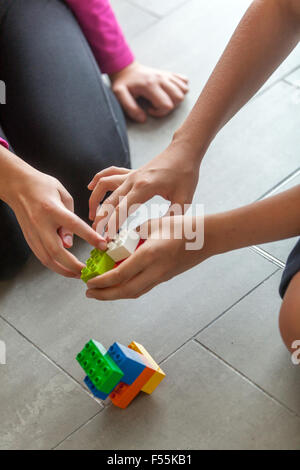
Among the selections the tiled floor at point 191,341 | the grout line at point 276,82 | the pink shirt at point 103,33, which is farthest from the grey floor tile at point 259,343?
the pink shirt at point 103,33

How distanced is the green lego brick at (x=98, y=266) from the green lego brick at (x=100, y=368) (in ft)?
0.39

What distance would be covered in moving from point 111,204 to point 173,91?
2.16 feet

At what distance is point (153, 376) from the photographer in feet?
3.58

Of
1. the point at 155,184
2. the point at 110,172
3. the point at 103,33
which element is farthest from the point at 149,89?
the point at 155,184

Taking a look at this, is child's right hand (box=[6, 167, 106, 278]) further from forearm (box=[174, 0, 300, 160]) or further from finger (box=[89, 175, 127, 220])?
forearm (box=[174, 0, 300, 160])

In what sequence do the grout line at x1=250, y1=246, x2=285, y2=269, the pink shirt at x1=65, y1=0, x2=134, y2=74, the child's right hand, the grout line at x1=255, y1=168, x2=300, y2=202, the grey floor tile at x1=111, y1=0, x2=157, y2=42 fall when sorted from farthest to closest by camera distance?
1. the grey floor tile at x1=111, y1=0, x2=157, y2=42
2. the pink shirt at x1=65, y1=0, x2=134, y2=74
3. the grout line at x1=255, y1=168, x2=300, y2=202
4. the grout line at x1=250, y1=246, x2=285, y2=269
5. the child's right hand

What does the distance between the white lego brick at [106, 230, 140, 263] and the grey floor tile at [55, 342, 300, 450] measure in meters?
0.26

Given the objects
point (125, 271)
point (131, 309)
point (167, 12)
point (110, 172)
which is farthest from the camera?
point (167, 12)

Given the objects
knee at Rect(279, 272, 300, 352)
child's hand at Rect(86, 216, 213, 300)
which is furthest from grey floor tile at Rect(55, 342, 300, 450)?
child's hand at Rect(86, 216, 213, 300)

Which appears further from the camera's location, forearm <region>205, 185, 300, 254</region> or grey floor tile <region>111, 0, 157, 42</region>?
grey floor tile <region>111, 0, 157, 42</region>

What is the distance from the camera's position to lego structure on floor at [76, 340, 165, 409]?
1.03 meters

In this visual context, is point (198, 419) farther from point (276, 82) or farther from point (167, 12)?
point (167, 12)
